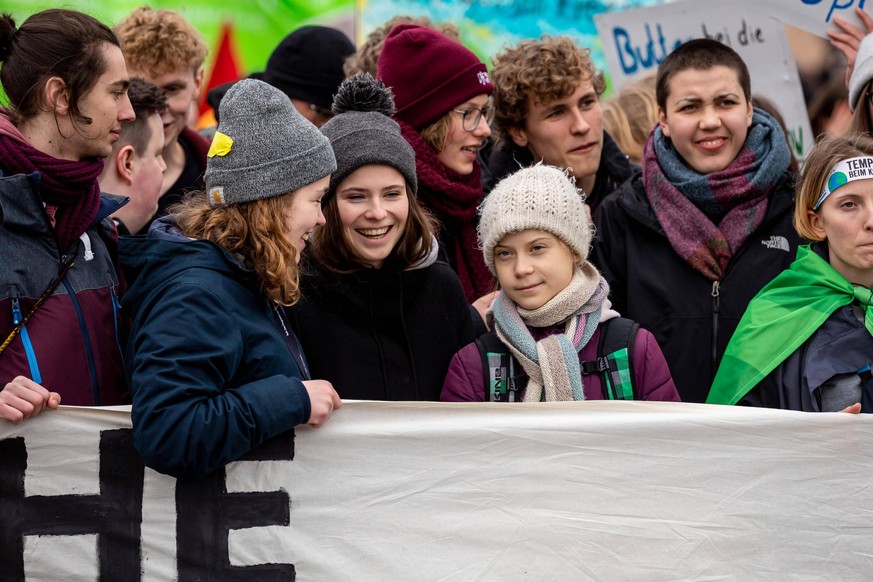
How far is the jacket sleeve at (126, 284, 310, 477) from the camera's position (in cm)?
282

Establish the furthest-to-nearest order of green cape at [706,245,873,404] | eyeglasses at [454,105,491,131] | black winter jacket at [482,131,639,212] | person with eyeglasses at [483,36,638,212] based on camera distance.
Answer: black winter jacket at [482,131,639,212]
person with eyeglasses at [483,36,638,212]
eyeglasses at [454,105,491,131]
green cape at [706,245,873,404]

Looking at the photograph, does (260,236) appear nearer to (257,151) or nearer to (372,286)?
(257,151)

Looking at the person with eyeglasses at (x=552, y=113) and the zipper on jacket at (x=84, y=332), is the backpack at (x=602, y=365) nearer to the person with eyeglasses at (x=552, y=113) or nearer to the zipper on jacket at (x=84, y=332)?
the zipper on jacket at (x=84, y=332)

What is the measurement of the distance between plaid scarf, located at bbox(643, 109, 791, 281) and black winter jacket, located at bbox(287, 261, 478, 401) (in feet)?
3.24

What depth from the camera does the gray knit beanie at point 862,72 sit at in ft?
14.3

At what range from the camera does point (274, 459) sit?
3.16 m

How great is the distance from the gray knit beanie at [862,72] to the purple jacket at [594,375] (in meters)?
1.50

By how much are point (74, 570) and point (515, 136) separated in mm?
2811

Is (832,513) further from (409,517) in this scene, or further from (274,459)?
(274,459)

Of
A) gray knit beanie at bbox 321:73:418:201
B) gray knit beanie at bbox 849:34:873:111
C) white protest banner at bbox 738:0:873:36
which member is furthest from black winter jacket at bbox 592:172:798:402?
white protest banner at bbox 738:0:873:36

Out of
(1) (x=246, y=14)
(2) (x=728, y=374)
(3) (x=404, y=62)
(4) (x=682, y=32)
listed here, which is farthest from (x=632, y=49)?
(1) (x=246, y=14)

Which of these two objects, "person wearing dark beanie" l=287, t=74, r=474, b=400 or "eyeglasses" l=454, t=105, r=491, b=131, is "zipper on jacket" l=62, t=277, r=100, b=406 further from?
"eyeglasses" l=454, t=105, r=491, b=131

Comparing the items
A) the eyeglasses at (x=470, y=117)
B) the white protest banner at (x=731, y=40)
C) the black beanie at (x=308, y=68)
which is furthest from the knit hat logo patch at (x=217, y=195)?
the white protest banner at (x=731, y=40)

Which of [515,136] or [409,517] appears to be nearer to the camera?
[409,517]
